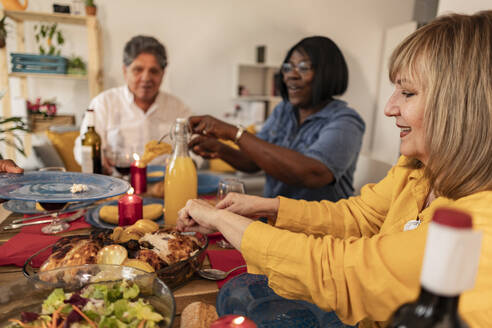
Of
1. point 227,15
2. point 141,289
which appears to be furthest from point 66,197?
point 227,15

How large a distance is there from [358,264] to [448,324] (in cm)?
33

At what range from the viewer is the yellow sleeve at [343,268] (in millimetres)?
605

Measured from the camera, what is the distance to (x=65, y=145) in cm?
304

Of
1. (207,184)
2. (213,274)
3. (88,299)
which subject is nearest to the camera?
(88,299)

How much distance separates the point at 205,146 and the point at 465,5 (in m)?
1.31

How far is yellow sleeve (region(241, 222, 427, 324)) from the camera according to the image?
60 cm

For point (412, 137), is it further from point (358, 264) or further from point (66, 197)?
point (66, 197)

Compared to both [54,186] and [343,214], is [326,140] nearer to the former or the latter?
[343,214]

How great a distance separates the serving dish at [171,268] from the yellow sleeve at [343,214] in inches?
13.9

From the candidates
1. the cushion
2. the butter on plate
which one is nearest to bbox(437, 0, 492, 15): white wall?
the butter on plate

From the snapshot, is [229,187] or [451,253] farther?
[229,187]

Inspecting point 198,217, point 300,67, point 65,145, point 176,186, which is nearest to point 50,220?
point 176,186

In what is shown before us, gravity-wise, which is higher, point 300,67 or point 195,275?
point 300,67

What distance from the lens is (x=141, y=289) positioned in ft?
2.01
